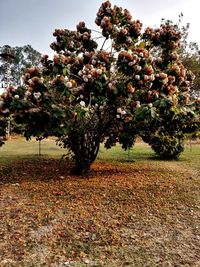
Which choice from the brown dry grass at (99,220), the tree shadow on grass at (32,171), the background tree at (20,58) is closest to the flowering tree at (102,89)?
the tree shadow on grass at (32,171)

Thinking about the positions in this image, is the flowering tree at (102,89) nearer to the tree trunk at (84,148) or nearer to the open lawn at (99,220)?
the tree trunk at (84,148)

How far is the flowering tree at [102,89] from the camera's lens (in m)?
6.12

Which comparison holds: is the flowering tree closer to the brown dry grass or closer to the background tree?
the brown dry grass

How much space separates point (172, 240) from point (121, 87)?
3.13m

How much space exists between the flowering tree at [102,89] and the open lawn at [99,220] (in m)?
1.07

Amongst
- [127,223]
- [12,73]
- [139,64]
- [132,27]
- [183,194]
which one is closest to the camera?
[127,223]

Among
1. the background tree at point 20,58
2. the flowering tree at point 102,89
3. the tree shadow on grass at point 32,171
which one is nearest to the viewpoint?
the flowering tree at point 102,89

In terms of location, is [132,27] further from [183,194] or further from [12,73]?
[12,73]

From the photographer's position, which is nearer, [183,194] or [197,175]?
[183,194]

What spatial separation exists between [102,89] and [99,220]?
2.55 meters

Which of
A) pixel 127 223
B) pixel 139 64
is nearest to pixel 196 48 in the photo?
pixel 139 64

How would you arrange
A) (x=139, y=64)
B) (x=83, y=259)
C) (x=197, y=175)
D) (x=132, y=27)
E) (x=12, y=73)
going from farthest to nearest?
1. (x=12, y=73)
2. (x=197, y=175)
3. (x=132, y=27)
4. (x=139, y=64)
5. (x=83, y=259)

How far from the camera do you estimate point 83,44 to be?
25.3ft

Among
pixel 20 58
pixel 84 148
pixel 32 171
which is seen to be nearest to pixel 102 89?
pixel 84 148
